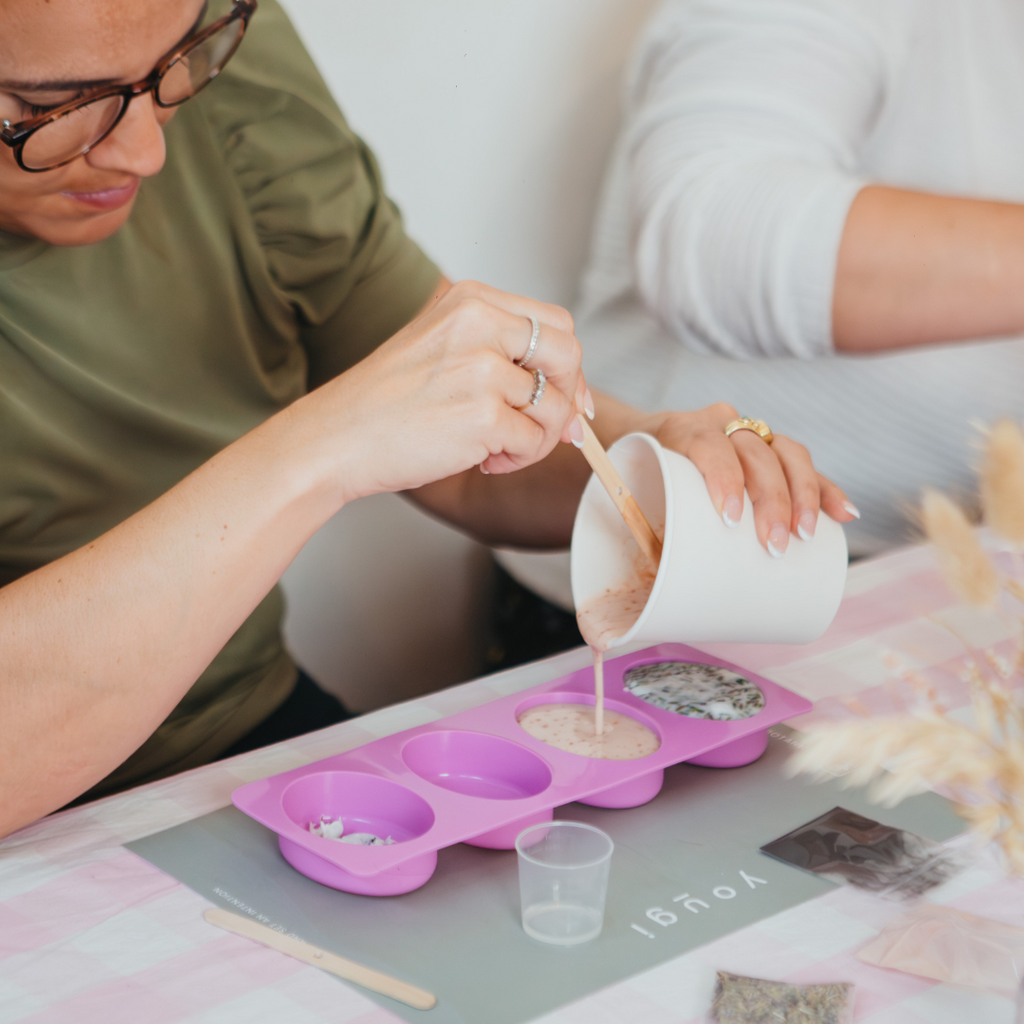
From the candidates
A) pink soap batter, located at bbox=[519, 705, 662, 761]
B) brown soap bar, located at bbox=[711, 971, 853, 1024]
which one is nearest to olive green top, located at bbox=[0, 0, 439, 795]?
pink soap batter, located at bbox=[519, 705, 662, 761]

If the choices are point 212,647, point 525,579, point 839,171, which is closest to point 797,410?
point 839,171

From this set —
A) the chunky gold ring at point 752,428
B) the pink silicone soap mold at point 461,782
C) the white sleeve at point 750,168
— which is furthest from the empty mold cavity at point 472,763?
the white sleeve at point 750,168

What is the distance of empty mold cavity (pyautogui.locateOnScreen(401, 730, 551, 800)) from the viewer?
2.62ft

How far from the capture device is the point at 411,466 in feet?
2.48

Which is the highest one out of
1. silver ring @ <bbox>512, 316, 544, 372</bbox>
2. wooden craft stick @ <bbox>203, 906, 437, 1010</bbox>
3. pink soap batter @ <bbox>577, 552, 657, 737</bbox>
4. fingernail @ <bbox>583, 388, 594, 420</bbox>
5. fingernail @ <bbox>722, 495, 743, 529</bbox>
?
silver ring @ <bbox>512, 316, 544, 372</bbox>

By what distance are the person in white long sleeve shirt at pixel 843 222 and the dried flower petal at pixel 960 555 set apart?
0.81 m

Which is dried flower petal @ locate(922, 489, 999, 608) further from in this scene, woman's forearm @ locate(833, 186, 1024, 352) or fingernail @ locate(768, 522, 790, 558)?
woman's forearm @ locate(833, 186, 1024, 352)

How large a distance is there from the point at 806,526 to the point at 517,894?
339mm

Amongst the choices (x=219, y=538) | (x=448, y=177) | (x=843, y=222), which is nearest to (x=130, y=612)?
(x=219, y=538)

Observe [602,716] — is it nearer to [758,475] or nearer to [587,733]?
[587,733]

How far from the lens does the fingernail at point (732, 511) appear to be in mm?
775

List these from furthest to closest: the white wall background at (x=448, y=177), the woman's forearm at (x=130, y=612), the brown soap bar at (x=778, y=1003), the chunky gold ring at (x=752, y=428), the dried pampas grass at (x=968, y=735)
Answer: the white wall background at (x=448, y=177) < the chunky gold ring at (x=752, y=428) < the woman's forearm at (x=130, y=612) < the brown soap bar at (x=778, y=1003) < the dried pampas grass at (x=968, y=735)

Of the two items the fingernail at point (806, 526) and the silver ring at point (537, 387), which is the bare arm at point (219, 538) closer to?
the silver ring at point (537, 387)

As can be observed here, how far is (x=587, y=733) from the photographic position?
2.77ft
